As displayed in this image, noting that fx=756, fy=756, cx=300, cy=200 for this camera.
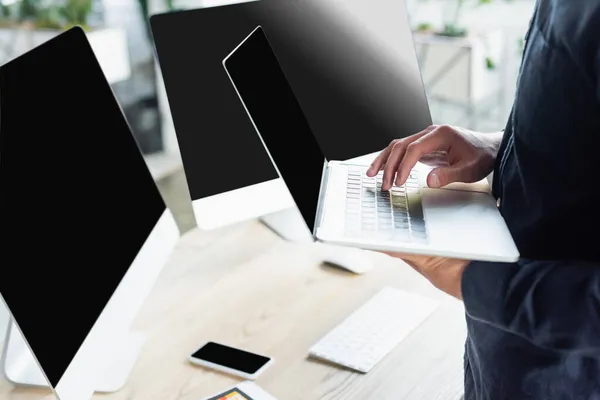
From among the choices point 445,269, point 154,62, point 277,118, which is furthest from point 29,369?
point 154,62

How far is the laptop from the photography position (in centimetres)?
83

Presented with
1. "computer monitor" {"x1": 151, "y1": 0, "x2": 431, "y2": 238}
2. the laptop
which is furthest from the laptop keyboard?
"computer monitor" {"x1": 151, "y1": 0, "x2": 431, "y2": 238}

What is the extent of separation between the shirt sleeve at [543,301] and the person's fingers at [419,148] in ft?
0.62

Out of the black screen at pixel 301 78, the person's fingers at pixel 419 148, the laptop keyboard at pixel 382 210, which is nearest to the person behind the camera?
the laptop keyboard at pixel 382 210

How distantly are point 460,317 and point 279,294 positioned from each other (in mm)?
314

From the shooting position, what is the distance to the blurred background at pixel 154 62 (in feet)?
10.4

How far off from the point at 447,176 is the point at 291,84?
1.28 ft

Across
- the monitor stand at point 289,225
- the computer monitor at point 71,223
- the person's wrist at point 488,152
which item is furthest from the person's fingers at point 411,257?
the monitor stand at point 289,225

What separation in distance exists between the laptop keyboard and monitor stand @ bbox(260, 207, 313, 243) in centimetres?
44

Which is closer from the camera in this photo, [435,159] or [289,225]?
[435,159]

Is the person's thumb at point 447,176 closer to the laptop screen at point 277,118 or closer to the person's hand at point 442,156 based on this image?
the person's hand at point 442,156

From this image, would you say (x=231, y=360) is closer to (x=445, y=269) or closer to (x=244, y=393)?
(x=244, y=393)

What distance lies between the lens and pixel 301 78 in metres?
1.31

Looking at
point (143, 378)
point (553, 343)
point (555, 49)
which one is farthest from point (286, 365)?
point (555, 49)
